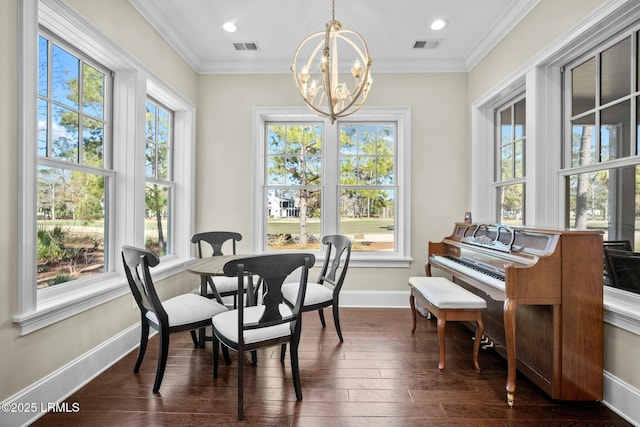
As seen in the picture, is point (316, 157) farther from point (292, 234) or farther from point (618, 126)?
point (618, 126)

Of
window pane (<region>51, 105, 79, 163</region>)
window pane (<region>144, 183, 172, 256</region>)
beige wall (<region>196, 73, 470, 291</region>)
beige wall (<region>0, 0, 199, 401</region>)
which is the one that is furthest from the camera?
beige wall (<region>196, 73, 470, 291</region>)

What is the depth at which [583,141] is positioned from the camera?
2338 mm

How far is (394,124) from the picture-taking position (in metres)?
4.00

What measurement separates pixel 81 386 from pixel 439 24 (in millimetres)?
4174

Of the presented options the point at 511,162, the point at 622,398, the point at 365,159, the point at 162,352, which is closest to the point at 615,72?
the point at 511,162

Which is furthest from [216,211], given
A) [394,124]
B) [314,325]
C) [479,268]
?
[479,268]

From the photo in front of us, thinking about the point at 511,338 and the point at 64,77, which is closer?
the point at 511,338

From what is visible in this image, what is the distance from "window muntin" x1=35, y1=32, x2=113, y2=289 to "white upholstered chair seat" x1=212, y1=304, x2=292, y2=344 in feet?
3.85

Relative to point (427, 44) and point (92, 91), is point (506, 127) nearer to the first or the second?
point (427, 44)

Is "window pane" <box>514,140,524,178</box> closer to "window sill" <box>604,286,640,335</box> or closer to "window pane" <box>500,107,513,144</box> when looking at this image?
"window pane" <box>500,107,513,144</box>

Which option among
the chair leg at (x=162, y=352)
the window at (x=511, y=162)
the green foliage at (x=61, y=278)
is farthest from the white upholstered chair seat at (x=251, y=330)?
the window at (x=511, y=162)

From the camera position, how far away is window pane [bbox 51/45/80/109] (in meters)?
2.12

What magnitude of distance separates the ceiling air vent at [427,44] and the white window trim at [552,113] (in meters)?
0.78

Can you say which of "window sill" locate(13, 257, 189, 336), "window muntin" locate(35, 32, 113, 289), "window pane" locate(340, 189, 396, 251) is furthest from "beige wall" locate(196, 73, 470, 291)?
"window sill" locate(13, 257, 189, 336)
